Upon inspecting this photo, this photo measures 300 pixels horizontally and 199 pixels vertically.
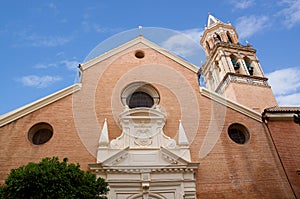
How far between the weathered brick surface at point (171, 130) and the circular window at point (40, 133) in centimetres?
21

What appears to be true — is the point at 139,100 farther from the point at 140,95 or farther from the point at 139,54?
the point at 139,54

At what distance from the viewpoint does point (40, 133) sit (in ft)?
40.4

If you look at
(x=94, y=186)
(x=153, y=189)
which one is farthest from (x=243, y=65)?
(x=94, y=186)

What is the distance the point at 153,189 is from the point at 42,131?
5437 millimetres

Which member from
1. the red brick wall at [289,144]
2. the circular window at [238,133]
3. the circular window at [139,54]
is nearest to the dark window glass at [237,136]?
the circular window at [238,133]

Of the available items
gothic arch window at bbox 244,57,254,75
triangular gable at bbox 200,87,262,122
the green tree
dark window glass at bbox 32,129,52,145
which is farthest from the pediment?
gothic arch window at bbox 244,57,254,75

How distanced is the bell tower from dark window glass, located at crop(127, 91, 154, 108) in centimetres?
446

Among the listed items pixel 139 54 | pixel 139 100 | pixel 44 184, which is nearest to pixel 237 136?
pixel 139 100

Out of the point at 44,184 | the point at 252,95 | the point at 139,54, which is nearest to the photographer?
the point at 44,184

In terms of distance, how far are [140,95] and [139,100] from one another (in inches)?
14.2

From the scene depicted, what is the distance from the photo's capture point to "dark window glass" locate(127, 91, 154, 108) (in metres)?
14.2

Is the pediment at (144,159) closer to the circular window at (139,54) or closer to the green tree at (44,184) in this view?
the green tree at (44,184)

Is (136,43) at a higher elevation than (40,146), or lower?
higher

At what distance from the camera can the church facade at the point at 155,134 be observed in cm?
1116
